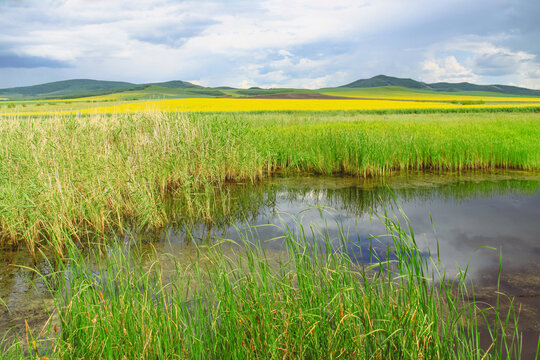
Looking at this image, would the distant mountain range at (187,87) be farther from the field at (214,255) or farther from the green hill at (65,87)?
the field at (214,255)

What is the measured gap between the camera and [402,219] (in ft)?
19.1

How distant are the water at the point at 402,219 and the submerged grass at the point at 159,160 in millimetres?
529

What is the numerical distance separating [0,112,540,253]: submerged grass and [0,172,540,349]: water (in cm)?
53

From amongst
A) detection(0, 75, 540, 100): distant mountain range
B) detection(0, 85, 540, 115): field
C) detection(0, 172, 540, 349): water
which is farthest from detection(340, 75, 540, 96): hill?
detection(0, 172, 540, 349): water

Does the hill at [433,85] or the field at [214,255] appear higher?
the hill at [433,85]

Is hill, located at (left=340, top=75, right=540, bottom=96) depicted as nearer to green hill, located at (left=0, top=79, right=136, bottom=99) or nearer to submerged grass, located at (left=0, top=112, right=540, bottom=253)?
green hill, located at (left=0, top=79, right=136, bottom=99)

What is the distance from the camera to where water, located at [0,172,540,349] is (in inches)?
138

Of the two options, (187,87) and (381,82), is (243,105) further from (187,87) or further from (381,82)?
(381,82)

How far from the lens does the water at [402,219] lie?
11.5 feet

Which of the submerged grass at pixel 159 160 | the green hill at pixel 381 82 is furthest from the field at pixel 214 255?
the green hill at pixel 381 82

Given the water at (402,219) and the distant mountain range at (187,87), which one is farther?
the distant mountain range at (187,87)

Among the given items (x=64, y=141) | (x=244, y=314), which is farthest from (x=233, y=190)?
(x=244, y=314)

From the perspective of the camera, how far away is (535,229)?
529cm

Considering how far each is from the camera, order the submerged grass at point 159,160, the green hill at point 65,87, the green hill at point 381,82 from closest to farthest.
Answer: the submerged grass at point 159,160 < the green hill at point 381,82 < the green hill at point 65,87
